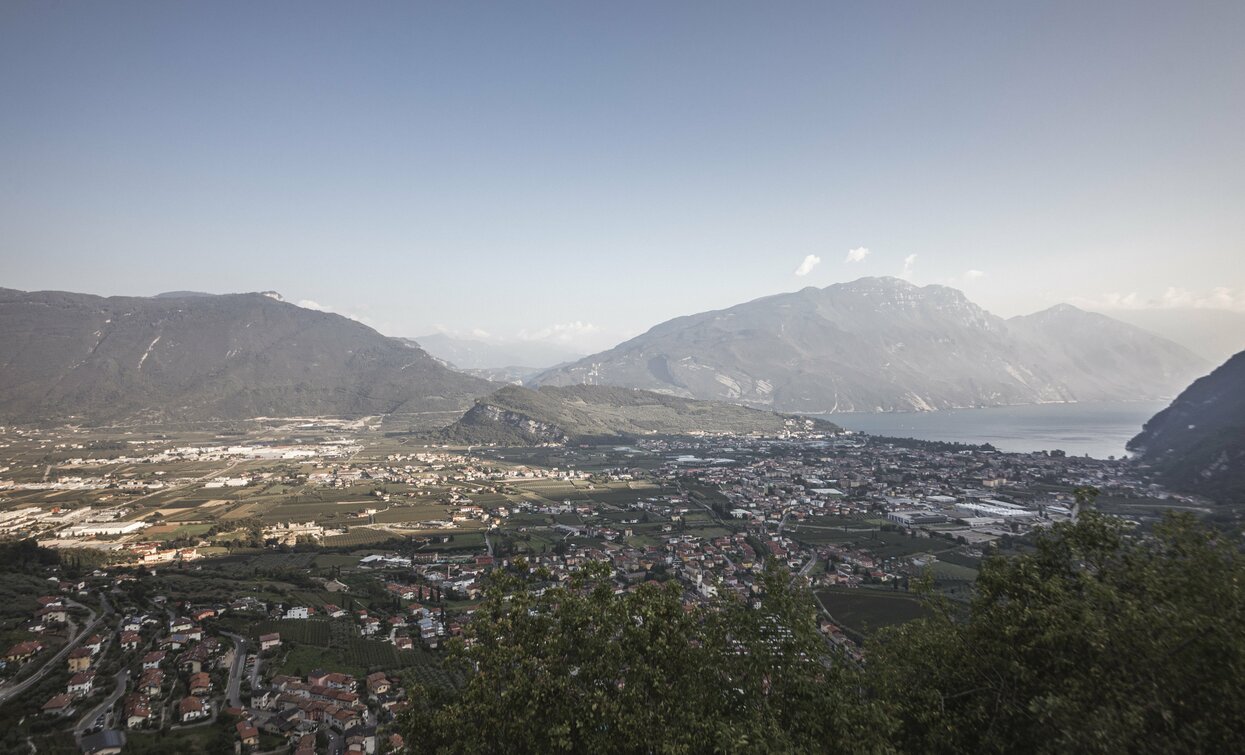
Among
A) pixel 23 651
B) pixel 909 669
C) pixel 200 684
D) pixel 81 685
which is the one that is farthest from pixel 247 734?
pixel 909 669

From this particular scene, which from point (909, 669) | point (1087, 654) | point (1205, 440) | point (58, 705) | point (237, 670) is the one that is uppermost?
point (1087, 654)

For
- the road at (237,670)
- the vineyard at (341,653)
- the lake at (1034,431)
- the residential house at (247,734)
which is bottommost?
the vineyard at (341,653)

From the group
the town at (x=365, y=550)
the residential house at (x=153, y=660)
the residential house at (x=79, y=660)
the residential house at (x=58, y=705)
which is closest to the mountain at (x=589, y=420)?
the town at (x=365, y=550)

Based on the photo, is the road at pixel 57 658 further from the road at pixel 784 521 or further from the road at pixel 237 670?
the road at pixel 784 521

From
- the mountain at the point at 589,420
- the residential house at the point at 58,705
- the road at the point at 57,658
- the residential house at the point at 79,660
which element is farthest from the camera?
the mountain at the point at 589,420

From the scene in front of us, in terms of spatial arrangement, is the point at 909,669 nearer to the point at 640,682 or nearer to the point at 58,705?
the point at 640,682

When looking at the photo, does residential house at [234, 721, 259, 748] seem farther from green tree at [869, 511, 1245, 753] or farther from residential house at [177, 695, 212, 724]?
green tree at [869, 511, 1245, 753]
